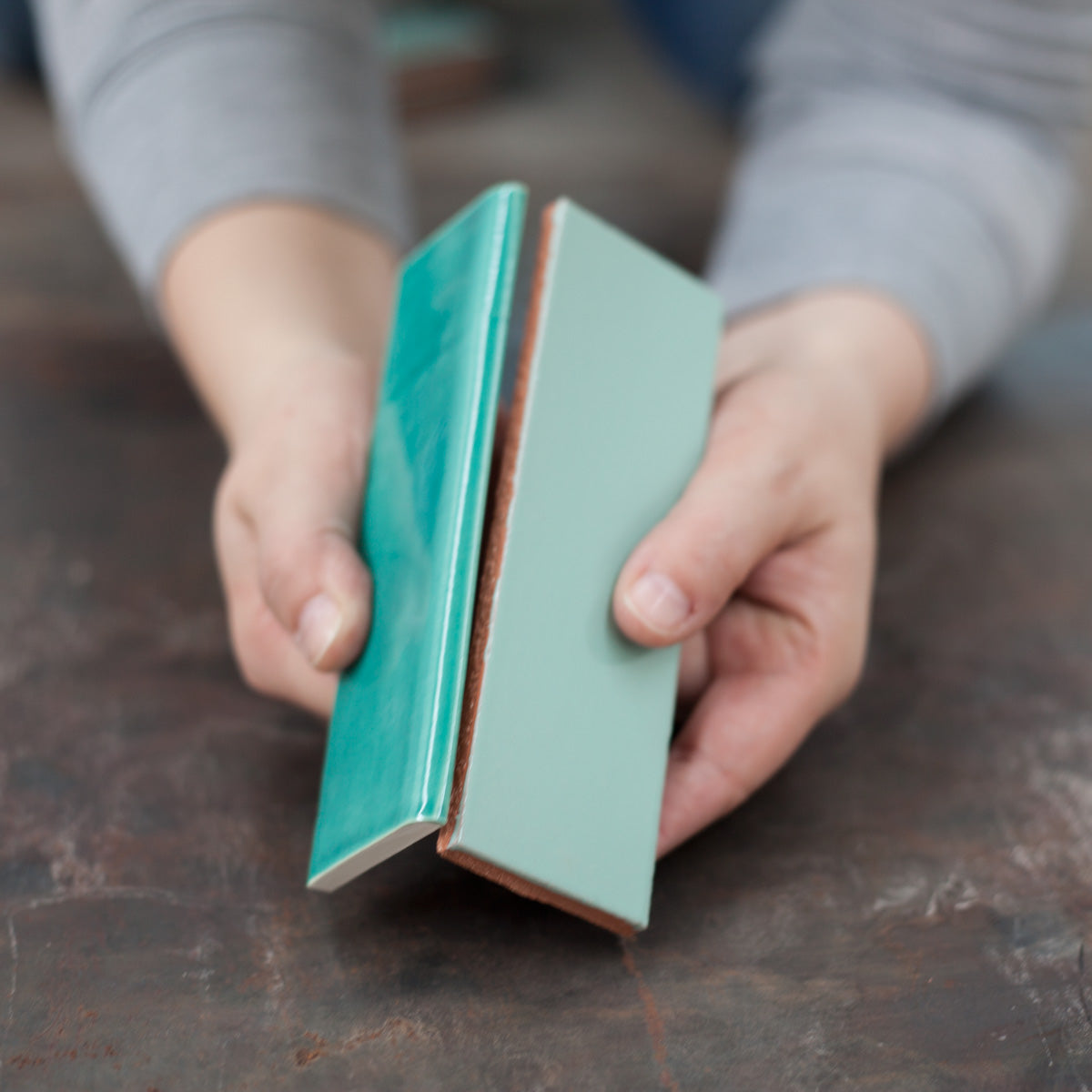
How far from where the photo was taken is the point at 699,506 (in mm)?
352

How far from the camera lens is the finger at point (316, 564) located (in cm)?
34

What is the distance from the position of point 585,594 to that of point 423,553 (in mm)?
52

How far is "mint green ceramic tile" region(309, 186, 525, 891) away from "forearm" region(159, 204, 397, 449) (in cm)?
9

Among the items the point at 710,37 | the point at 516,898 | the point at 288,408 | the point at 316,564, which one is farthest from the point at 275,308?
the point at 710,37

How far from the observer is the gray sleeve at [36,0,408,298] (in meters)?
0.58

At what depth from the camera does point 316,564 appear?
35cm

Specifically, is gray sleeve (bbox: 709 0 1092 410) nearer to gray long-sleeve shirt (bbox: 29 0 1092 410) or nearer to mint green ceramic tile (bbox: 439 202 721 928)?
gray long-sleeve shirt (bbox: 29 0 1092 410)

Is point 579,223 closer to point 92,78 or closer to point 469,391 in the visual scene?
point 469,391

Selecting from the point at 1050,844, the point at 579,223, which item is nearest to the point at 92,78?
the point at 579,223

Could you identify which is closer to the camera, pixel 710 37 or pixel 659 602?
pixel 659 602

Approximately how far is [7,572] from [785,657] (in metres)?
0.37

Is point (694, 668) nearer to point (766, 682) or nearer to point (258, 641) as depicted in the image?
point (766, 682)

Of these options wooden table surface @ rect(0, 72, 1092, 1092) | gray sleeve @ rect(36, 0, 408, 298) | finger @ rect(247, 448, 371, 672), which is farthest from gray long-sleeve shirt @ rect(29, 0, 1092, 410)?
finger @ rect(247, 448, 371, 672)

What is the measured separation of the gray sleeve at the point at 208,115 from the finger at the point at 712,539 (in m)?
0.33
